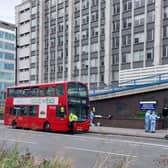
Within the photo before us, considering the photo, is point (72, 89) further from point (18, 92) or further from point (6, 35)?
point (6, 35)

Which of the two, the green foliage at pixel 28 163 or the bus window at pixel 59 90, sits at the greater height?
the bus window at pixel 59 90

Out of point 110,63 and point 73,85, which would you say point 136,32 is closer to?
point 110,63

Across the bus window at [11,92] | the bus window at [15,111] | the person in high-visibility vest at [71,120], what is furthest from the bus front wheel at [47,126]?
the bus window at [11,92]

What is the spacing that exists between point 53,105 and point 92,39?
41.0 meters

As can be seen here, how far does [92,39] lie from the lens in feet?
227

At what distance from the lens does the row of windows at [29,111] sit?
1132 inches

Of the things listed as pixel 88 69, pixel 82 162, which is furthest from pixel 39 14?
pixel 82 162

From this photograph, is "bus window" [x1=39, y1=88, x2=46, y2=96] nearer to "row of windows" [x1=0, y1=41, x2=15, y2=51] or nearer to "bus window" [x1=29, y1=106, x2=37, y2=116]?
"bus window" [x1=29, y1=106, x2=37, y2=116]

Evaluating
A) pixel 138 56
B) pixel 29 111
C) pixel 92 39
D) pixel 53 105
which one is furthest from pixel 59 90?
pixel 92 39

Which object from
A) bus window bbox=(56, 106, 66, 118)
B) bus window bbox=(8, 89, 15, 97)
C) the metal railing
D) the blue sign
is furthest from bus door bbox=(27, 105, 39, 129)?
the blue sign

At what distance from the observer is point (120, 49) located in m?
63.9

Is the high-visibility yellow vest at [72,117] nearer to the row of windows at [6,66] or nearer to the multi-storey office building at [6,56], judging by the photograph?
the multi-storey office building at [6,56]

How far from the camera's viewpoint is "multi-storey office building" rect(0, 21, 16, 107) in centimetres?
11412

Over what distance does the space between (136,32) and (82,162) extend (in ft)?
166
